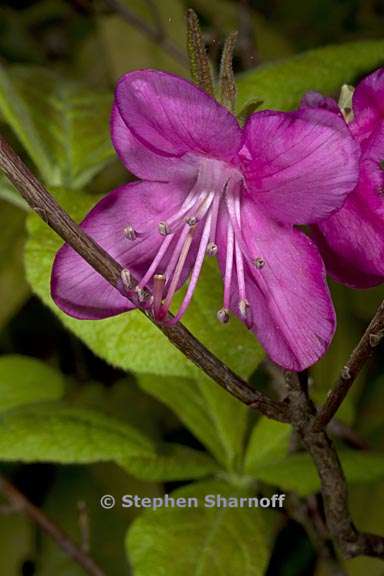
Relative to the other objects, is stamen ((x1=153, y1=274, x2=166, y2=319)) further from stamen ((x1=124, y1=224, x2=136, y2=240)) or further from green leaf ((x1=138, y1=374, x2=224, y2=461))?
green leaf ((x1=138, y1=374, x2=224, y2=461))

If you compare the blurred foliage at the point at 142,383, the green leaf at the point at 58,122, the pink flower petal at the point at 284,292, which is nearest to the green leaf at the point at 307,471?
the blurred foliage at the point at 142,383

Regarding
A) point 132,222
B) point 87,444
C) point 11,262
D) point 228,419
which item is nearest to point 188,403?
point 228,419

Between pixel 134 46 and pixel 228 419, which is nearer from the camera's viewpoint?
pixel 228 419

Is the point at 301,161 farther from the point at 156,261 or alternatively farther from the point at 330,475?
the point at 330,475

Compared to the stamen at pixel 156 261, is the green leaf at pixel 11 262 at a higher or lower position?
lower

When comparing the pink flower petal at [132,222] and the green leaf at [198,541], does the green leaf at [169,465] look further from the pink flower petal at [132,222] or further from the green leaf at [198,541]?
the pink flower petal at [132,222]

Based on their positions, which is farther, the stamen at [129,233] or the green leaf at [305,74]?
the green leaf at [305,74]

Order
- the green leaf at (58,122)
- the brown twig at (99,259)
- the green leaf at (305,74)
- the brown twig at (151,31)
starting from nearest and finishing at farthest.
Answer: the brown twig at (99,259) < the green leaf at (305,74) < the green leaf at (58,122) < the brown twig at (151,31)

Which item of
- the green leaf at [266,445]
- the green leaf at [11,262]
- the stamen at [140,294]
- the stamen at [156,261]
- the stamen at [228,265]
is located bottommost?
the green leaf at [266,445]
